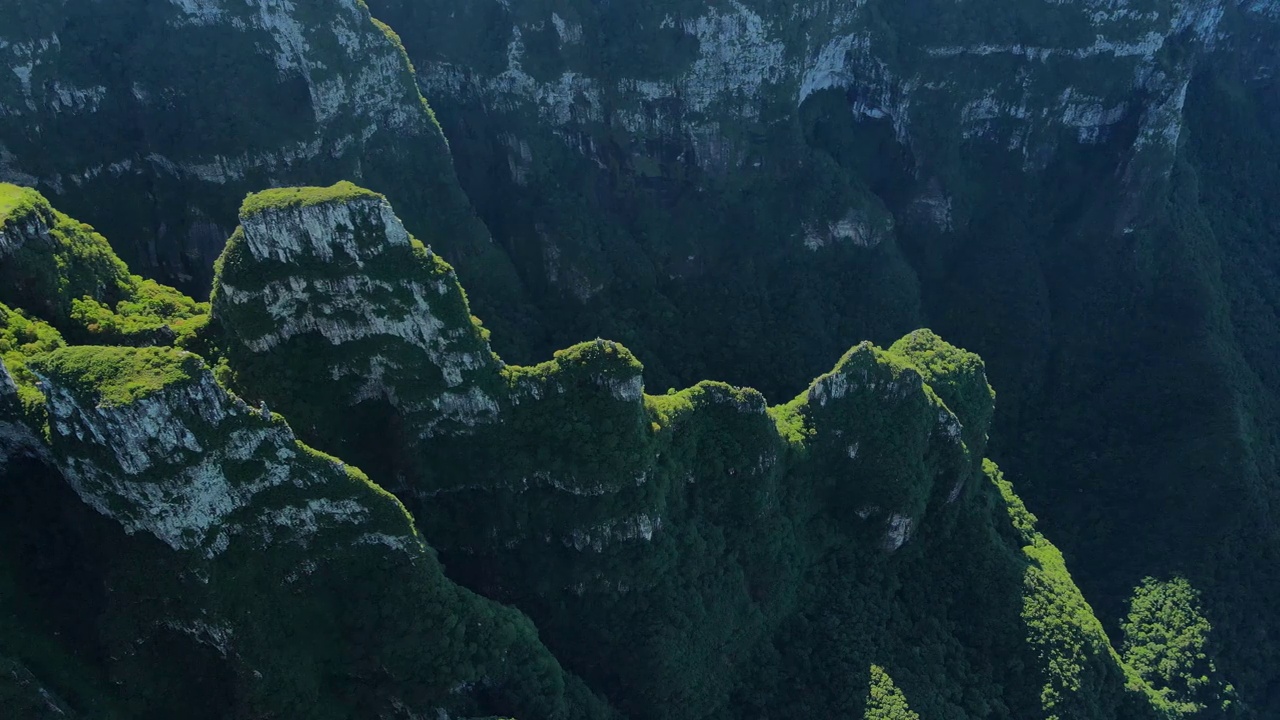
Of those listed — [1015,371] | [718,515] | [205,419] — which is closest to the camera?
[205,419]

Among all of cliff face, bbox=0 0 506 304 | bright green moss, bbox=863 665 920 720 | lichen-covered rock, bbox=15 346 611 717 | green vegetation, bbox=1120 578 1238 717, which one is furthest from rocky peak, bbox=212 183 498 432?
green vegetation, bbox=1120 578 1238 717

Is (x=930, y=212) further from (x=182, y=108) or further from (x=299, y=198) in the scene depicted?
(x=182, y=108)

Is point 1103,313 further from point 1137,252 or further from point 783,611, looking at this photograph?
point 783,611

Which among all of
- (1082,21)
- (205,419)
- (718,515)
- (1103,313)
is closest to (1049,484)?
(1103,313)

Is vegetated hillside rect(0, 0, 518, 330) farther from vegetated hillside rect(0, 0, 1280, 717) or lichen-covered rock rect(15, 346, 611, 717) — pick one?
lichen-covered rock rect(15, 346, 611, 717)

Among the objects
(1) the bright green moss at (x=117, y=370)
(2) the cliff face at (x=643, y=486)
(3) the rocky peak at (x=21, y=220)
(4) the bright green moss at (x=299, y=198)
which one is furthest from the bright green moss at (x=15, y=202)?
(1) the bright green moss at (x=117, y=370)

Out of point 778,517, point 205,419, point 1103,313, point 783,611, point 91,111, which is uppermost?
point 1103,313
